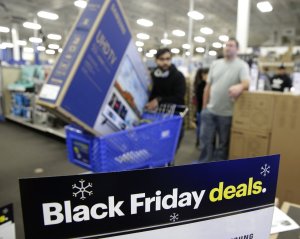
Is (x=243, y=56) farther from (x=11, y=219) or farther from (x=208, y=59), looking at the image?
(x=208, y=59)

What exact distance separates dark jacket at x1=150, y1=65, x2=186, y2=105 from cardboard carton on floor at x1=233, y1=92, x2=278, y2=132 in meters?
0.60

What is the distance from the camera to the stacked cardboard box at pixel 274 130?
227 centimetres

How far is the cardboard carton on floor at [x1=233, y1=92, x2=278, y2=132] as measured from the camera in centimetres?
240

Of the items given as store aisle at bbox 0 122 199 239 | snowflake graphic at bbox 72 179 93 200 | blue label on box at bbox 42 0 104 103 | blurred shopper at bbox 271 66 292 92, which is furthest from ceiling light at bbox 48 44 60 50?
snowflake graphic at bbox 72 179 93 200

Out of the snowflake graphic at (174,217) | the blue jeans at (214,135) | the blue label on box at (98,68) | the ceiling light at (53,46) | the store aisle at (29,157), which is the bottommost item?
the store aisle at (29,157)

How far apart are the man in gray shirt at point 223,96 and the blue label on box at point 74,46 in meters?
1.51

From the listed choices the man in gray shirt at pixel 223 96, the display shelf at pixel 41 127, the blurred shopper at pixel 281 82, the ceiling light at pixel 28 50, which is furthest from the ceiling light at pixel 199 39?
the man in gray shirt at pixel 223 96

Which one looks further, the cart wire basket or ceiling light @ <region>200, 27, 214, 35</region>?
ceiling light @ <region>200, 27, 214, 35</region>

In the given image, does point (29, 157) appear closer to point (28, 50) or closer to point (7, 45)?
point (7, 45)

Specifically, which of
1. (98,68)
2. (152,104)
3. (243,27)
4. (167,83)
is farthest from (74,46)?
(243,27)

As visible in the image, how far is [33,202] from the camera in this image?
17.0 inches

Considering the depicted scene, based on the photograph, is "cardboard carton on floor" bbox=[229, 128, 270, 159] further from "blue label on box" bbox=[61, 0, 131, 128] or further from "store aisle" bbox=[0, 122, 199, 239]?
"blue label on box" bbox=[61, 0, 131, 128]

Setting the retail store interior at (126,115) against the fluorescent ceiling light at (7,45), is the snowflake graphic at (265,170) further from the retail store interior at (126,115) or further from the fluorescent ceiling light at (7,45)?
the fluorescent ceiling light at (7,45)

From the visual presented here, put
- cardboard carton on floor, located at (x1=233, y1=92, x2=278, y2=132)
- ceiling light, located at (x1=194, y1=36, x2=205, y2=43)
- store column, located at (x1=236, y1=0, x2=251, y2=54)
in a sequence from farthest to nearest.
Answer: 1. ceiling light, located at (x1=194, y1=36, x2=205, y2=43)
2. store column, located at (x1=236, y1=0, x2=251, y2=54)
3. cardboard carton on floor, located at (x1=233, y1=92, x2=278, y2=132)
